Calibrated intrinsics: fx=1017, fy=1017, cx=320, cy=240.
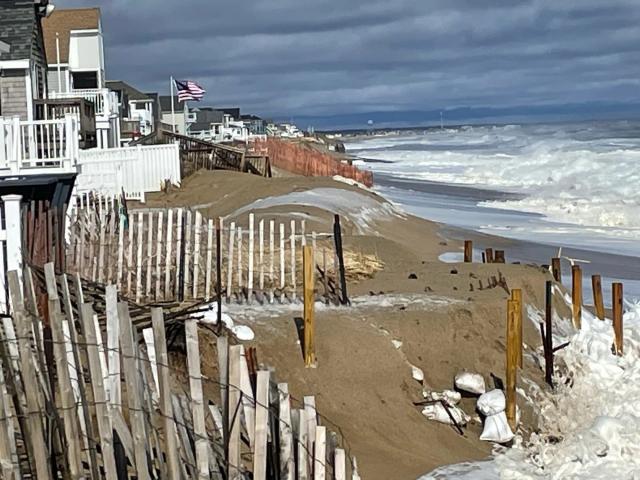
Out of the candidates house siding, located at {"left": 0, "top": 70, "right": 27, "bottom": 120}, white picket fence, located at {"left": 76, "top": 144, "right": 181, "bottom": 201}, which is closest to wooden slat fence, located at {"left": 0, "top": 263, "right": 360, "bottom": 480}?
white picket fence, located at {"left": 76, "top": 144, "right": 181, "bottom": 201}

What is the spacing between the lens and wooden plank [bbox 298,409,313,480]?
19.7ft

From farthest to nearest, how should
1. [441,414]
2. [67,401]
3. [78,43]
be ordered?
[78,43]
[441,414]
[67,401]

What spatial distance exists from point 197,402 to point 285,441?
25.1 inches

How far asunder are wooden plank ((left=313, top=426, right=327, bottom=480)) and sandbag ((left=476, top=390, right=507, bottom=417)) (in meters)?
4.68

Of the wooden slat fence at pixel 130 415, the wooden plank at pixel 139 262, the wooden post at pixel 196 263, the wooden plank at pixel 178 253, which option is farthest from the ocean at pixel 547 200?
the wooden slat fence at pixel 130 415

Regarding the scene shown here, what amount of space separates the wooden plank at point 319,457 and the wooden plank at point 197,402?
2.16 feet

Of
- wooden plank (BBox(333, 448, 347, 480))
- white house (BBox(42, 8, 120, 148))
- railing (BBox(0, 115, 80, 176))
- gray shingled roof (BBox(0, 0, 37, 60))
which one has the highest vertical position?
white house (BBox(42, 8, 120, 148))

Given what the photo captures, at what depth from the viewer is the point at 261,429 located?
5910mm

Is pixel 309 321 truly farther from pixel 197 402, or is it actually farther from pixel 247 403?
pixel 197 402

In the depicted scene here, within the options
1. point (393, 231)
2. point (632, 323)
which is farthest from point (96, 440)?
point (393, 231)

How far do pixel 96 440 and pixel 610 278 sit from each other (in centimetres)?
1561

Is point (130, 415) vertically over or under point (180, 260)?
under

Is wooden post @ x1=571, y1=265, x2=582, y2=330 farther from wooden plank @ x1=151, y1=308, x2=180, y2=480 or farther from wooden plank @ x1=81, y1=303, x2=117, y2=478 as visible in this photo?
wooden plank @ x1=81, y1=303, x2=117, y2=478

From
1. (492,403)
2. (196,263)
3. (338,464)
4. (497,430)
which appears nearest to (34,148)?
(196,263)
